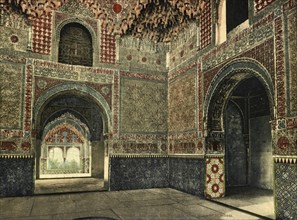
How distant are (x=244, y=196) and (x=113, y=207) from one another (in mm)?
3014

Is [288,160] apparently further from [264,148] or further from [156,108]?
[156,108]

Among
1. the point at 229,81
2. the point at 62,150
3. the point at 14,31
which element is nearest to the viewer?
the point at 229,81

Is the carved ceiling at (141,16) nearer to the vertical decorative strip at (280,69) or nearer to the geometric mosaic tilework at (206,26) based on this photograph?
the geometric mosaic tilework at (206,26)

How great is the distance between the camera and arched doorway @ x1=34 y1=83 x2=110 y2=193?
24.9 feet

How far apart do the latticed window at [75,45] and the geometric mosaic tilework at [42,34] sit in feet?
1.29

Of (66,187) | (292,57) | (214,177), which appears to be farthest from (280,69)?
(66,187)

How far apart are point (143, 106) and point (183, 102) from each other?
1224mm

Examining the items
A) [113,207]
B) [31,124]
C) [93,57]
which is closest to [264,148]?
[113,207]

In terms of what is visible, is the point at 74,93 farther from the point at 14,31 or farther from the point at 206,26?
the point at 206,26

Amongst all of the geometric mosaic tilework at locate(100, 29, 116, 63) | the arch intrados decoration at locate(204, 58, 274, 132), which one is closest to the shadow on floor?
the geometric mosaic tilework at locate(100, 29, 116, 63)

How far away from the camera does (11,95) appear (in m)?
6.64

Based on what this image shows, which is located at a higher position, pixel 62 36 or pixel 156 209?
pixel 62 36

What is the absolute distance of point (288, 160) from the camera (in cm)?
420

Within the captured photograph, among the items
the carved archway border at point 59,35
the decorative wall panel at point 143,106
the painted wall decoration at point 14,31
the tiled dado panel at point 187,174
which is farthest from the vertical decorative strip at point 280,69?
the painted wall decoration at point 14,31
